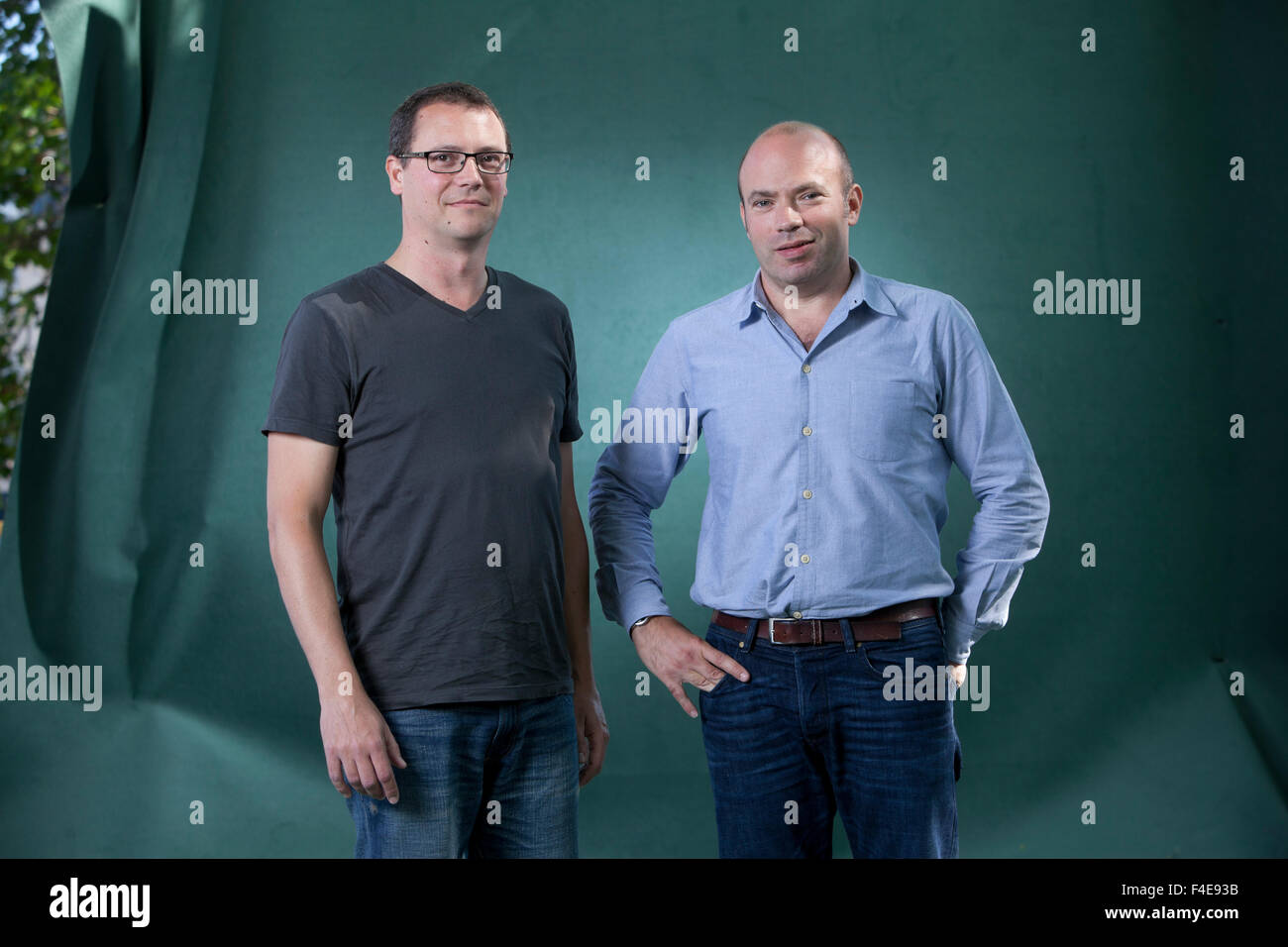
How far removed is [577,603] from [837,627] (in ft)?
1.50

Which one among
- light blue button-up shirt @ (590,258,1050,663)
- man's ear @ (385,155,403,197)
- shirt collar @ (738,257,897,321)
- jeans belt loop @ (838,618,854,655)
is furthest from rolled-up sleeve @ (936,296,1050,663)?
man's ear @ (385,155,403,197)

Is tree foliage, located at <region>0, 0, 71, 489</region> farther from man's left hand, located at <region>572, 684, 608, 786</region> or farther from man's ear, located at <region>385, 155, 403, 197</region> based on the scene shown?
man's left hand, located at <region>572, 684, 608, 786</region>

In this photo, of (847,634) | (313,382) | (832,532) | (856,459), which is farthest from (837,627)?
(313,382)

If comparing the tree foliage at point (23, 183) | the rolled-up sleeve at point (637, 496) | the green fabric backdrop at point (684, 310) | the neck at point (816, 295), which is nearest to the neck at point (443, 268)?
the rolled-up sleeve at point (637, 496)

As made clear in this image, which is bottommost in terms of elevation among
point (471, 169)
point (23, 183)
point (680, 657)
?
point (680, 657)

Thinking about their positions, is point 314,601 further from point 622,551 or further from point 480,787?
point 622,551

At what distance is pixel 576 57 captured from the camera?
3217mm

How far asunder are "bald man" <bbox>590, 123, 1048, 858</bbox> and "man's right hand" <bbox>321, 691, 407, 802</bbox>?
0.53m

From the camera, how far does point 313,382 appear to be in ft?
5.65

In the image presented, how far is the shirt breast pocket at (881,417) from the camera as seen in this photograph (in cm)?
192

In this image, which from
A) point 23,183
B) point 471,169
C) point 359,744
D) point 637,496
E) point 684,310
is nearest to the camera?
point 359,744

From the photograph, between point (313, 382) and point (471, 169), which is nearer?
point (313, 382)
